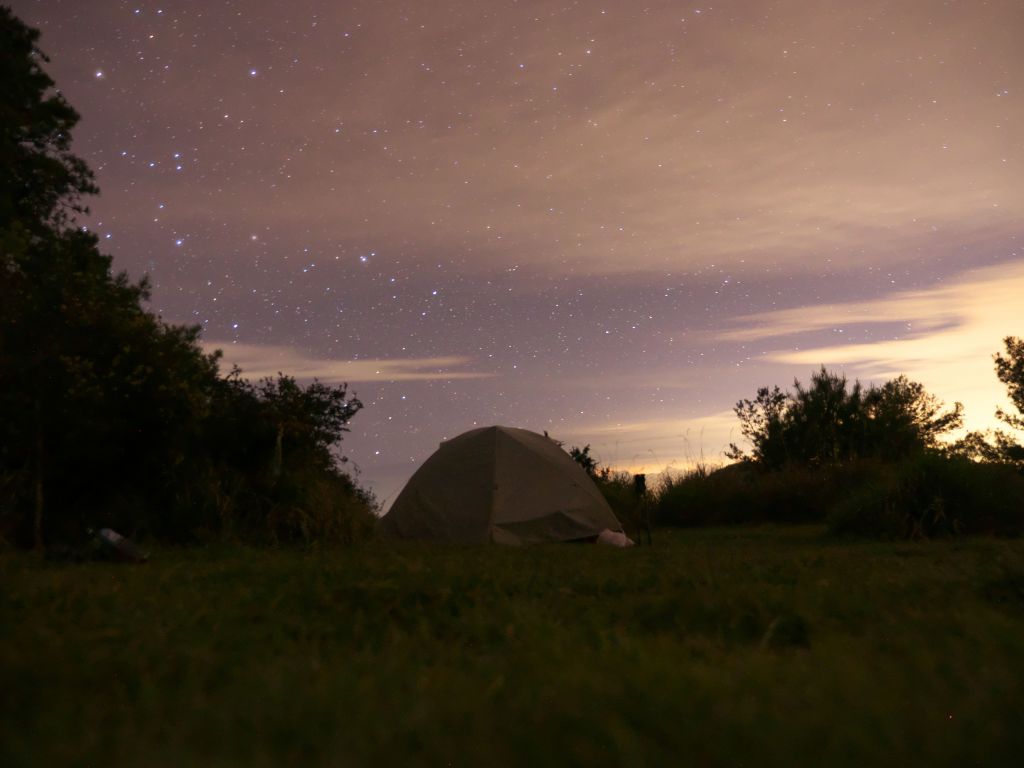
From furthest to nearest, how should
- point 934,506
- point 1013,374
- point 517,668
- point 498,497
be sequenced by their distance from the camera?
point 1013,374, point 498,497, point 934,506, point 517,668

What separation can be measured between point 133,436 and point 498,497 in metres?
4.64

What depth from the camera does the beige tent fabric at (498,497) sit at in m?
11.6

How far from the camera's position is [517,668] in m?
2.89

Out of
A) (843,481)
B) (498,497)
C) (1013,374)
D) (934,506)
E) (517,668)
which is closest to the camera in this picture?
(517,668)

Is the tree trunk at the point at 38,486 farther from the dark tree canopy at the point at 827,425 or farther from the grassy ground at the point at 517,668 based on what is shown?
the dark tree canopy at the point at 827,425

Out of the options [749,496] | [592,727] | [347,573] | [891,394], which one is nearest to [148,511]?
[347,573]

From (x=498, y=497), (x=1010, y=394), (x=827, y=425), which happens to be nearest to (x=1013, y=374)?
(x=1010, y=394)

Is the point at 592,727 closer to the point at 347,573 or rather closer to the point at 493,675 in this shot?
the point at 493,675

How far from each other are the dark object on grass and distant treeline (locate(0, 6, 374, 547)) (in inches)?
66.3

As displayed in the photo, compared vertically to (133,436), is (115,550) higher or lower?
lower

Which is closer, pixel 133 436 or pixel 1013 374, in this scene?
pixel 133 436

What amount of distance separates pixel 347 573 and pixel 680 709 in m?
3.82

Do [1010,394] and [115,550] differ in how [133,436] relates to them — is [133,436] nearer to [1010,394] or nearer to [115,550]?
[115,550]

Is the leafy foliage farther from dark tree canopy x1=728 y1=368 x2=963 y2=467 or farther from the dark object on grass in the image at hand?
the dark object on grass
